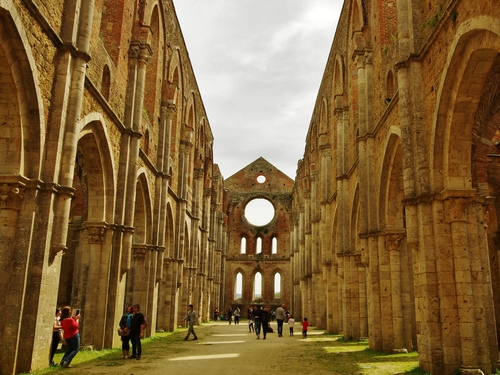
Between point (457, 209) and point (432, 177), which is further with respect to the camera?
point (432, 177)

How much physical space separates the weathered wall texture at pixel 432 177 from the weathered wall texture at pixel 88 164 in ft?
23.6

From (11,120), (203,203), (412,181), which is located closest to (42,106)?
(11,120)

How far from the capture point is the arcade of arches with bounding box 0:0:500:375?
8781mm

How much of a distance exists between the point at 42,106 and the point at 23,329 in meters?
4.14

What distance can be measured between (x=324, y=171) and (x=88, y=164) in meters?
14.3

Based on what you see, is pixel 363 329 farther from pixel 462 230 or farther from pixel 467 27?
pixel 467 27

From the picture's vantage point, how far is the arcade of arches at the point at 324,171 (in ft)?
28.8

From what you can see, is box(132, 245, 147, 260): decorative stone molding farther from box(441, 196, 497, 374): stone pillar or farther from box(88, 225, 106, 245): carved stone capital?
box(441, 196, 497, 374): stone pillar

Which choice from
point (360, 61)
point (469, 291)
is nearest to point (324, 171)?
point (360, 61)

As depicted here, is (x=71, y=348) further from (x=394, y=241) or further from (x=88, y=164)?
(x=394, y=241)

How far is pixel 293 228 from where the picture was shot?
4612 centimetres

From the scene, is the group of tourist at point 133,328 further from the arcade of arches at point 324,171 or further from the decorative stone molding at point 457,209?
the decorative stone molding at point 457,209

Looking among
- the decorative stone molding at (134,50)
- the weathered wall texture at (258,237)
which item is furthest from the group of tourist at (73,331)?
the weathered wall texture at (258,237)

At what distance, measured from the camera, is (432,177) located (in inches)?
389
